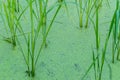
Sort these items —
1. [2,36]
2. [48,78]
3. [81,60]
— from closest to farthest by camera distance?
[48,78]
[81,60]
[2,36]

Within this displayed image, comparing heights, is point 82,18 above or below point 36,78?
above

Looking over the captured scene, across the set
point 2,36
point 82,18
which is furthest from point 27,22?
point 82,18

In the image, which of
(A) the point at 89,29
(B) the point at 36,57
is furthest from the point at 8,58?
(A) the point at 89,29

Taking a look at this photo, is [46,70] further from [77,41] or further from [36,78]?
[77,41]

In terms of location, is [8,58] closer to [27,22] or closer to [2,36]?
[2,36]

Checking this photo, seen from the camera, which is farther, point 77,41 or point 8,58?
point 77,41

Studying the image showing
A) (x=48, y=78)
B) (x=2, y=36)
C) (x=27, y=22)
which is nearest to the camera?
(x=48, y=78)
